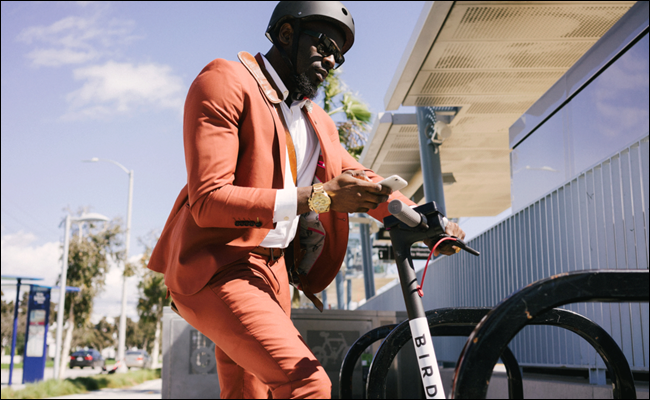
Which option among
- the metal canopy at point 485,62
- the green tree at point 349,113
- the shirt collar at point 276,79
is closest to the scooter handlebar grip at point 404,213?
the shirt collar at point 276,79

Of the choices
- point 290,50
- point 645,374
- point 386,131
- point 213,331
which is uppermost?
point 386,131

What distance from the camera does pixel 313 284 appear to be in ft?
7.80

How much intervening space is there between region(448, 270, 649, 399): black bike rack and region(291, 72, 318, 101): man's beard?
1.25 meters

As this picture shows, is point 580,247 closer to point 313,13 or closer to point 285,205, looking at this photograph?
point 313,13

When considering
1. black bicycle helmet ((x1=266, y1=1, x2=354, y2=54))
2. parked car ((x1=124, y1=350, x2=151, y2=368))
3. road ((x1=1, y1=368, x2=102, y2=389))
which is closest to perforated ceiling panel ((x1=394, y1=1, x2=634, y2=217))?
black bicycle helmet ((x1=266, y1=1, x2=354, y2=54))

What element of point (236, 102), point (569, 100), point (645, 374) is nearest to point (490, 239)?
point (569, 100)

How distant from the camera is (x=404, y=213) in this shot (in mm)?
1506

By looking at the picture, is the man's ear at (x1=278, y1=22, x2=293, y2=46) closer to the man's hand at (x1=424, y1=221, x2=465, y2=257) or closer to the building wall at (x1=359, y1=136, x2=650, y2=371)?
the man's hand at (x1=424, y1=221, x2=465, y2=257)

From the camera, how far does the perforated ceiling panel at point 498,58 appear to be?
25.2 ft

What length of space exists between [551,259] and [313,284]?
192 inches

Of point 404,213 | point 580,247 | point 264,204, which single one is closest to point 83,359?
point 580,247

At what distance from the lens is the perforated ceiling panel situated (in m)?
7.68

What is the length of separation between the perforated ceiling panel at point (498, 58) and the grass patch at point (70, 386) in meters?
12.6

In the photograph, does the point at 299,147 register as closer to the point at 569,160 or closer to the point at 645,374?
the point at 645,374
